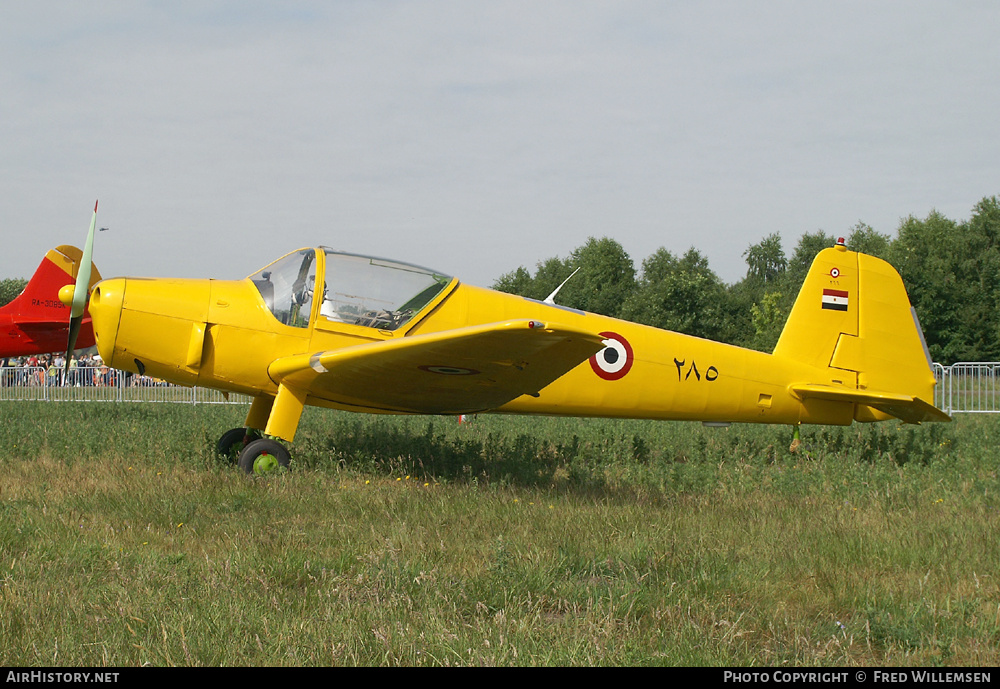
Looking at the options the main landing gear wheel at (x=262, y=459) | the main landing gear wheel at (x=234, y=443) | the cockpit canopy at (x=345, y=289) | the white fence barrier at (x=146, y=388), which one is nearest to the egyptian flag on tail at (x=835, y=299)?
the cockpit canopy at (x=345, y=289)

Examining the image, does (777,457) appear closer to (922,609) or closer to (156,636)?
(922,609)

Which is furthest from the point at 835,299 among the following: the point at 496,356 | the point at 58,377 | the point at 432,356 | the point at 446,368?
the point at 58,377

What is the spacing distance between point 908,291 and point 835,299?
39554 millimetres

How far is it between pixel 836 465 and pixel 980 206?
169 feet

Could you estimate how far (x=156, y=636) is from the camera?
9.13 feet

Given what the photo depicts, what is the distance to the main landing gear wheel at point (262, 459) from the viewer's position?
20.6 feet

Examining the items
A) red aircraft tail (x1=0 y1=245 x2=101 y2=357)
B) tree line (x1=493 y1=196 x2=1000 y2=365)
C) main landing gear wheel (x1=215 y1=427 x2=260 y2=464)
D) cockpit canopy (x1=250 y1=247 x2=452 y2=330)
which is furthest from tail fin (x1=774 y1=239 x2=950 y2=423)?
tree line (x1=493 y1=196 x2=1000 y2=365)

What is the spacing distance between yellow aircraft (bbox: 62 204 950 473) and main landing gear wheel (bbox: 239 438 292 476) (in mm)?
12

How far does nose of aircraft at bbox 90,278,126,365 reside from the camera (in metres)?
6.36

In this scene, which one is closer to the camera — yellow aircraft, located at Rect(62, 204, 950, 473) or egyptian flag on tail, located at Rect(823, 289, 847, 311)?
yellow aircraft, located at Rect(62, 204, 950, 473)

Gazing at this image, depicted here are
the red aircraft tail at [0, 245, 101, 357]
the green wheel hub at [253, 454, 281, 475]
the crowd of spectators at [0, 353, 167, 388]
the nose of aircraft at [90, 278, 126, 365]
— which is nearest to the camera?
the green wheel hub at [253, 454, 281, 475]

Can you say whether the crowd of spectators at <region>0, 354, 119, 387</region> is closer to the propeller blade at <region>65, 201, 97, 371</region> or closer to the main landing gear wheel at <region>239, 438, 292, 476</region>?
the propeller blade at <region>65, 201, 97, 371</region>

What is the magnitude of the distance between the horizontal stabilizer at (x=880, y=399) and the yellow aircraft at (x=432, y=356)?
2 cm

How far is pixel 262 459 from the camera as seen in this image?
20.6ft
